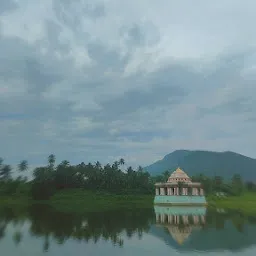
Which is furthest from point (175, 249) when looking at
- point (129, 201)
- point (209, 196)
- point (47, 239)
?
point (209, 196)

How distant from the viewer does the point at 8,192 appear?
87812mm

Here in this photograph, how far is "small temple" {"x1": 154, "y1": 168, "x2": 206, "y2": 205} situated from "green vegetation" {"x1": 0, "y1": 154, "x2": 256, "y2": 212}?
150 inches

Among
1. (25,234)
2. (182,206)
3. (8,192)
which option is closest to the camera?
(25,234)

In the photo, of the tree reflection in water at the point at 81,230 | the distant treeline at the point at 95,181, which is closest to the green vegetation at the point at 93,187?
the distant treeline at the point at 95,181

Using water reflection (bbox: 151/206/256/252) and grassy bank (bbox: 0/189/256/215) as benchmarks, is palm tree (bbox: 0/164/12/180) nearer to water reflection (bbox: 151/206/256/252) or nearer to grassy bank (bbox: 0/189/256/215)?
grassy bank (bbox: 0/189/256/215)

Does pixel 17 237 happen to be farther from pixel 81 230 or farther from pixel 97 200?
pixel 97 200

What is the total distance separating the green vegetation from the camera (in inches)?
3187

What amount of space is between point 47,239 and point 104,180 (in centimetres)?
5807

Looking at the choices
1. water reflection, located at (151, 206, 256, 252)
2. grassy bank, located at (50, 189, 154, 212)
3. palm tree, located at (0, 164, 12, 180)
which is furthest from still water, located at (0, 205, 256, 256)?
palm tree, located at (0, 164, 12, 180)

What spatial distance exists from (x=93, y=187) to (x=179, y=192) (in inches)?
898

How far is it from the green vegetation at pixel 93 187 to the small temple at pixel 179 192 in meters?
3.81

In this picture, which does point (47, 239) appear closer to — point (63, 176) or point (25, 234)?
point (25, 234)

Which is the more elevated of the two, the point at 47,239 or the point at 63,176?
the point at 63,176

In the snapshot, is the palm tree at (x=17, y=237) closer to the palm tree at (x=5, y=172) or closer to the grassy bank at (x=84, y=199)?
the grassy bank at (x=84, y=199)
